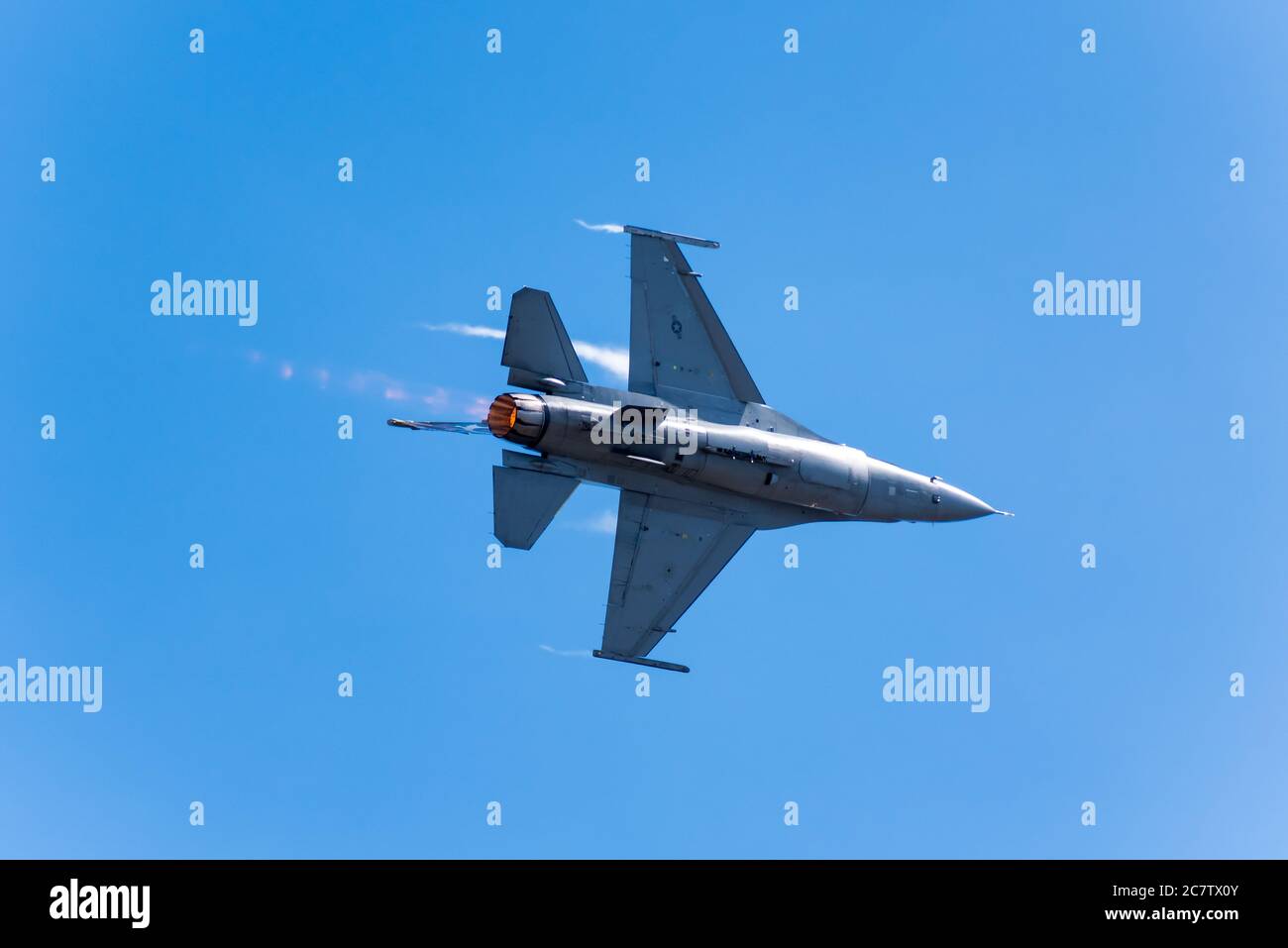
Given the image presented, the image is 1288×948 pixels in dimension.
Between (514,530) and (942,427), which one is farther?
(942,427)

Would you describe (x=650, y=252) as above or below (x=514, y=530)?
above

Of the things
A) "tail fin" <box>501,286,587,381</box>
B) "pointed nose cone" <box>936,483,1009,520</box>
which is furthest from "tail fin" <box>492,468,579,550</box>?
"pointed nose cone" <box>936,483,1009,520</box>

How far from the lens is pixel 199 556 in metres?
38.5

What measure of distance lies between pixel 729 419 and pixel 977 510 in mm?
7097

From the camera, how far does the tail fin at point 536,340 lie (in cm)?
3653

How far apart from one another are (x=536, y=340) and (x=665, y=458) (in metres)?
3.89

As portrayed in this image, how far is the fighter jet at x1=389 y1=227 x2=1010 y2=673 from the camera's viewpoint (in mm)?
36562

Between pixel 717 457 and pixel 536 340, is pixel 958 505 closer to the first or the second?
pixel 717 457

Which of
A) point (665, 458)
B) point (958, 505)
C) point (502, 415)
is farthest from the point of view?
point (958, 505)

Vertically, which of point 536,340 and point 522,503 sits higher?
point 536,340

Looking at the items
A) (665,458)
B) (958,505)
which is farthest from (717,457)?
(958,505)

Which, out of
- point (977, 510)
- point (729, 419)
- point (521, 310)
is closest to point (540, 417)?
point (521, 310)

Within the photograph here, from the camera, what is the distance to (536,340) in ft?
120
